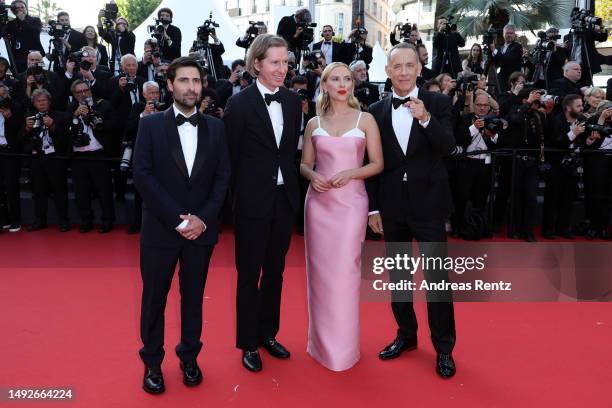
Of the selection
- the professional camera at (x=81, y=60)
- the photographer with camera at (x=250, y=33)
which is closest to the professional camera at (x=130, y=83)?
the professional camera at (x=81, y=60)

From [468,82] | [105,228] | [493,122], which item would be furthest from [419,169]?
[105,228]

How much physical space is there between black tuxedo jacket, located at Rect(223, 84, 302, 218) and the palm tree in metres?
14.8

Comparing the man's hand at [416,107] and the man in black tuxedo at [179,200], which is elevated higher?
the man's hand at [416,107]

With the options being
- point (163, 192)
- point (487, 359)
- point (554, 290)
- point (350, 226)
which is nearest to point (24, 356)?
point (163, 192)

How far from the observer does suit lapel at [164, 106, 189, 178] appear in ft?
9.59

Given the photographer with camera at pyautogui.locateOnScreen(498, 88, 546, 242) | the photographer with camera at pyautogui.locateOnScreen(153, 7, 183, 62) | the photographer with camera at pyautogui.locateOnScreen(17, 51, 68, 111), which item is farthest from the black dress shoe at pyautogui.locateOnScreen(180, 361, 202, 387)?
the photographer with camera at pyautogui.locateOnScreen(153, 7, 183, 62)

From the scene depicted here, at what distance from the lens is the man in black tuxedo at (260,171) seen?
314 cm

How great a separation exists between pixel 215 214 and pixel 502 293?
2.80m

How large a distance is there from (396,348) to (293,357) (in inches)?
24.6

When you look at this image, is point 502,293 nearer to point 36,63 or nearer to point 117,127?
point 117,127

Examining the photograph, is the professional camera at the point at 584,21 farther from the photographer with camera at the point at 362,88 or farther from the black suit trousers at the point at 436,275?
the black suit trousers at the point at 436,275

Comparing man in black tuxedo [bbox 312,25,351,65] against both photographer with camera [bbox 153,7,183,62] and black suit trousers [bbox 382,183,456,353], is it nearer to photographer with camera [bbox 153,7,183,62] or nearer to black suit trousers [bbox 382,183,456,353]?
photographer with camera [bbox 153,7,183,62]

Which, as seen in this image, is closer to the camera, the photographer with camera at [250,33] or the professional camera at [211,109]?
the professional camera at [211,109]

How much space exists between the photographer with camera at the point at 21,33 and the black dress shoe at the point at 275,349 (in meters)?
7.43
